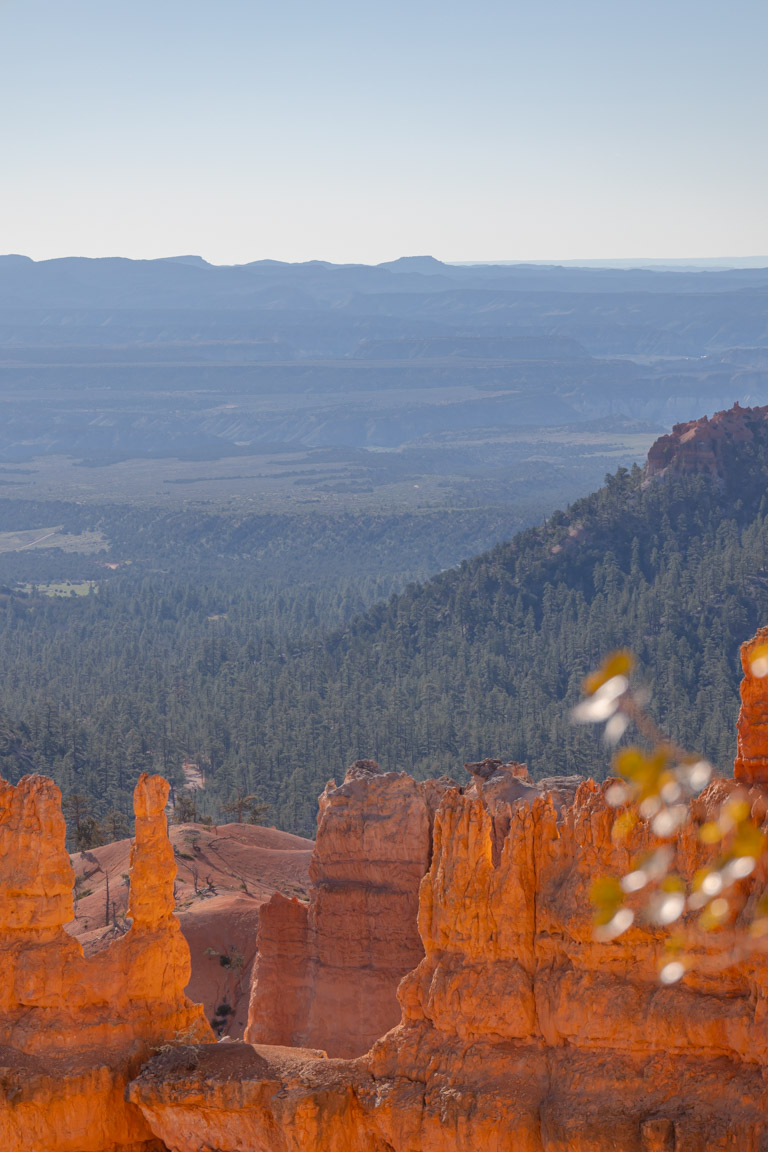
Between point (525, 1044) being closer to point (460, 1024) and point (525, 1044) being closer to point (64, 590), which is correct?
point (460, 1024)

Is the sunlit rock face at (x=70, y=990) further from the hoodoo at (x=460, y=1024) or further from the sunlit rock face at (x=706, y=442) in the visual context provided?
the sunlit rock face at (x=706, y=442)

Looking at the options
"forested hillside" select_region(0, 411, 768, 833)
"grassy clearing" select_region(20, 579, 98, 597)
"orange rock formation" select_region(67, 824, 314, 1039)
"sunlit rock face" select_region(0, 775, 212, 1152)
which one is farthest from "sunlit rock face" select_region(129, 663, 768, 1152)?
"grassy clearing" select_region(20, 579, 98, 597)

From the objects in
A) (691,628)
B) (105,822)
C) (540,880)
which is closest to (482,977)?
(540,880)

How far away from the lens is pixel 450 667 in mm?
108875

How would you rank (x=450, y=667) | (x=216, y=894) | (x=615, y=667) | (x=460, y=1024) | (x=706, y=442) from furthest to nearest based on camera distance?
(x=706, y=442) → (x=450, y=667) → (x=216, y=894) → (x=460, y=1024) → (x=615, y=667)

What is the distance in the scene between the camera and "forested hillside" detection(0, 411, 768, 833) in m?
85.1

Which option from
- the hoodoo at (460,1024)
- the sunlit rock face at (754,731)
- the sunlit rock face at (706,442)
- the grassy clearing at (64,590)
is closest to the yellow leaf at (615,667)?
the hoodoo at (460,1024)

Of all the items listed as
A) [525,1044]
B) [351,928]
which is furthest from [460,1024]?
[351,928]

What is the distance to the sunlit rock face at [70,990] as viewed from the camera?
2234 centimetres

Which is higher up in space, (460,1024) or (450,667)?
(460,1024)

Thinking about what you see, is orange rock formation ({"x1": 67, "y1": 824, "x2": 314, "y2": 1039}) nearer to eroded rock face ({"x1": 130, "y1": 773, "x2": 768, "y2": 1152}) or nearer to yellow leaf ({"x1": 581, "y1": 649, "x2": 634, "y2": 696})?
eroded rock face ({"x1": 130, "y1": 773, "x2": 768, "y2": 1152})

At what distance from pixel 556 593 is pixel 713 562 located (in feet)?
41.6

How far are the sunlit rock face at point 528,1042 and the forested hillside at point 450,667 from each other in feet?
177

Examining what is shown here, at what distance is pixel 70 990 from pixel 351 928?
7095 millimetres
